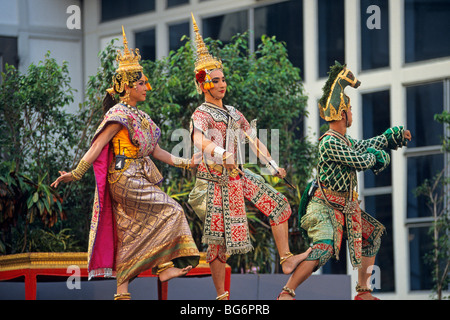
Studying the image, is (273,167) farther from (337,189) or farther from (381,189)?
(381,189)

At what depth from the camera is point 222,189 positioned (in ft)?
25.2

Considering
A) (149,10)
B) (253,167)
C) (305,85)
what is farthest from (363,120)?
(149,10)

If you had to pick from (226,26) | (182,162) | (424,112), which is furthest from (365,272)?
(226,26)

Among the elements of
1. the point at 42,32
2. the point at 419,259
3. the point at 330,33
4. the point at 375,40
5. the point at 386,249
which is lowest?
the point at 419,259

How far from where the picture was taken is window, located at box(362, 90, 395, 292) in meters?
13.7

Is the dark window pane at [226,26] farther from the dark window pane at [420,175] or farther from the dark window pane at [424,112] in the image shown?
the dark window pane at [420,175]

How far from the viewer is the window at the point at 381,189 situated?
1370cm

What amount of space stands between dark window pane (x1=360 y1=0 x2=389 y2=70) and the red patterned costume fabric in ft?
21.4

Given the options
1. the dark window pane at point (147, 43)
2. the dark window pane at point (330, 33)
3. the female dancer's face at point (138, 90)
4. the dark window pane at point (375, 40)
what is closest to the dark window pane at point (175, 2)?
the dark window pane at point (147, 43)

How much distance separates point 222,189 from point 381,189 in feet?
21.8

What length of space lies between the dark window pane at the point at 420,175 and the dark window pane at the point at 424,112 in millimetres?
208

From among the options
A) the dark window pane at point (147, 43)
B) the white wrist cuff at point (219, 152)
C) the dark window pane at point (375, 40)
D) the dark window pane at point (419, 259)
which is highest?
the dark window pane at point (147, 43)

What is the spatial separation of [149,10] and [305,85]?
3.64 m

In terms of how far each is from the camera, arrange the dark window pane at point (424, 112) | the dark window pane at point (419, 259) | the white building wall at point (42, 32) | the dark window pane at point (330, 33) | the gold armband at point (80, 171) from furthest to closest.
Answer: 1. the white building wall at point (42, 32)
2. the dark window pane at point (330, 33)
3. the dark window pane at point (424, 112)
4. the dark window pane at point (419, 259)
5. the gold armband at point (80, 171)
